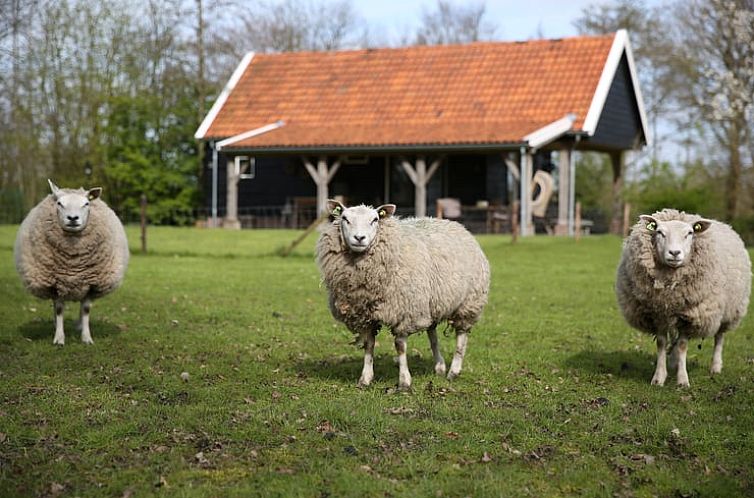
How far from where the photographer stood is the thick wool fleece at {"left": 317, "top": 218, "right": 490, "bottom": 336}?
8.47m

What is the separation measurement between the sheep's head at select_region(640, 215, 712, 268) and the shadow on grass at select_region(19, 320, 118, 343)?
6.01 metres

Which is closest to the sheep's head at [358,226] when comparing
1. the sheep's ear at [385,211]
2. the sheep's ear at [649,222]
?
the sheep's ear at [385,211]

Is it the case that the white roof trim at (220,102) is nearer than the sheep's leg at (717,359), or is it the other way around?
the sheep's leg at (717,359)

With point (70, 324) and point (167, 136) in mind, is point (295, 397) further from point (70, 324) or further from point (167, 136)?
point (167, 136)

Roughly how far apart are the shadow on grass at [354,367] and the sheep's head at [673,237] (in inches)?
92.4

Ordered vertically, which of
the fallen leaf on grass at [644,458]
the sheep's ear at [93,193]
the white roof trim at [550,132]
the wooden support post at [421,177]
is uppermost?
the white roof trim at [550,132]

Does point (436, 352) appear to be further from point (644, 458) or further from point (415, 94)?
point (415, 94)

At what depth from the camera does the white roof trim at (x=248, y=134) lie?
29266mm

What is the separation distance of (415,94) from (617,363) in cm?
2138

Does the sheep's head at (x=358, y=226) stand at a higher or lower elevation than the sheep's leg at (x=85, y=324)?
higher

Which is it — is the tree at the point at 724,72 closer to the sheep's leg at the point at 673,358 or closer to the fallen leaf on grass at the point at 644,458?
the sheep's leg at the point at 673,358

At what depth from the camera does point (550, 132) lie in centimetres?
2659

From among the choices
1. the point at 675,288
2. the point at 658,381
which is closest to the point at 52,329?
the point at 658,381

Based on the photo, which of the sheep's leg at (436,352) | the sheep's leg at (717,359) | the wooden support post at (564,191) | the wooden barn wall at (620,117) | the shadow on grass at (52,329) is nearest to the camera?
the sheep's leg at (436,352)
